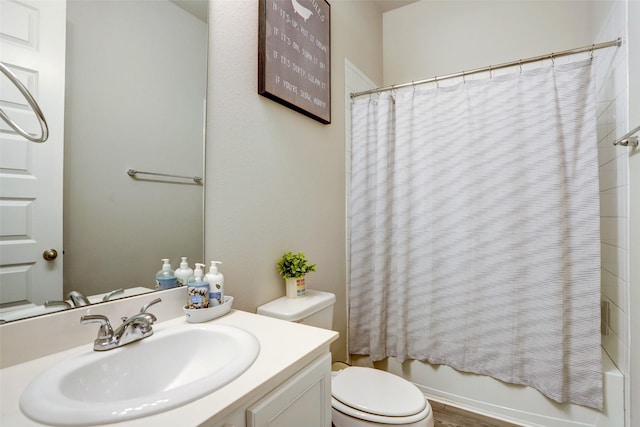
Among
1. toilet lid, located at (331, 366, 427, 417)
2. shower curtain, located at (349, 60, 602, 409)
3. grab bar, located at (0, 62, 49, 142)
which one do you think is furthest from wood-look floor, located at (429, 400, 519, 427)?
grab bar, located at (0, 62, 49, 142)

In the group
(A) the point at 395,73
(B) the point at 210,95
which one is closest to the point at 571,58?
(A) the point at 395,73

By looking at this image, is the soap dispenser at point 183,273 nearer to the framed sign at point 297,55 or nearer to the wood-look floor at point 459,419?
the framed sign at point 297,55

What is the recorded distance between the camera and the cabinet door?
0.68 metres

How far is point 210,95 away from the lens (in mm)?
1147

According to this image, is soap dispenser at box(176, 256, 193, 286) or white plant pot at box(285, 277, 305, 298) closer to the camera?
soap dispenser at box(176, 256, 193, 286)

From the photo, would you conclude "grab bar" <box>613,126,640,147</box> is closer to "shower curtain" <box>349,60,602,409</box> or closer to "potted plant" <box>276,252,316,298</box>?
"shower curtain" <box>349,60,602,409</box>

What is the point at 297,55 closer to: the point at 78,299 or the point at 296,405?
the point at 78,299

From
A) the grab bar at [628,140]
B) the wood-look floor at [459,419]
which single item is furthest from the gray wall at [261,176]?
the grab bar at [628,140]

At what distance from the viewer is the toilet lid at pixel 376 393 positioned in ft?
3.85

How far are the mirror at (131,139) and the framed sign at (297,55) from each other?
293 mm

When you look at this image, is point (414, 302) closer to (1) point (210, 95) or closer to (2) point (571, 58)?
(1) point (210, 95)

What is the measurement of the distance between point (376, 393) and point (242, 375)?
82cm

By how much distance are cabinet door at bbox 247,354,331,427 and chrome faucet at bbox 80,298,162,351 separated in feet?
1.26

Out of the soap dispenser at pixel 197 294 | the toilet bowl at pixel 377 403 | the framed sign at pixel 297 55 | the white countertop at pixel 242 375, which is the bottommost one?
the toilet bowl at pixel 377 403
